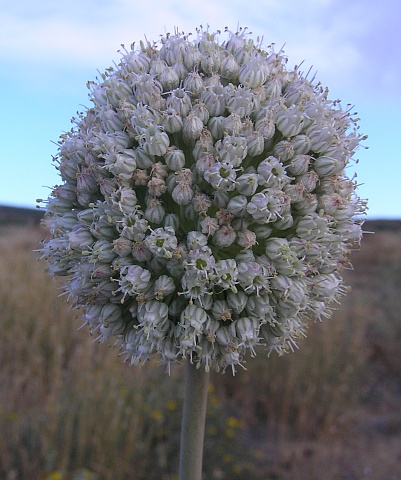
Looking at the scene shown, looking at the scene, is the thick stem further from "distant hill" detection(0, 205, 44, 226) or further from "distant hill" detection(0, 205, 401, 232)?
"distant hill" detection(0, 205, 44, 226)

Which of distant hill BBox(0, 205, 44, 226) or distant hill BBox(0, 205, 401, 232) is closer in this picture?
distant hill BBox(0, 205, 401, 232)

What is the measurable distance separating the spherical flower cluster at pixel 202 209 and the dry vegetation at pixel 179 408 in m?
2.65

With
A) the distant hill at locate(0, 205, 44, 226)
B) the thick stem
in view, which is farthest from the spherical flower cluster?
the distant hill at locate(0, 205, 44, 226)

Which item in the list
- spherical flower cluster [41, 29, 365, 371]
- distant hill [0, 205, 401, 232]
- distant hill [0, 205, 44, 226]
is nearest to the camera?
spherical flower cluster [41, 29, 365, 371]

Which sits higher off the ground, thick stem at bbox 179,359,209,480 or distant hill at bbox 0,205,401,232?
distant hill at bbox 0,205,401,232

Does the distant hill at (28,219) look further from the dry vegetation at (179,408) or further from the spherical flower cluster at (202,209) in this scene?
the spherical flower cluster at (202,209)

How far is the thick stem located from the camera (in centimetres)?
180

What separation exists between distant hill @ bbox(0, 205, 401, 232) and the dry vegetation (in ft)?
53.0

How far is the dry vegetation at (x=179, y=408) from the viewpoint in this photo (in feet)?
13.9

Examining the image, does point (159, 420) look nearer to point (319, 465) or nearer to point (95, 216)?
point (319, 465)

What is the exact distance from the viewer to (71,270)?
1921 millimetres

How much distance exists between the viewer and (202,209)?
1.70 meters

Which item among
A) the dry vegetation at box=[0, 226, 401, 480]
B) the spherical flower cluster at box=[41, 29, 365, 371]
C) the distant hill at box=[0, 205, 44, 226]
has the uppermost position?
the distant hill at box=[0, 205, 44, 226]

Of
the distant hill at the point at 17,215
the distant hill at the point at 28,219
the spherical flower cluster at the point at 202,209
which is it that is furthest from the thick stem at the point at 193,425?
the distant hill at the point at 17,215
